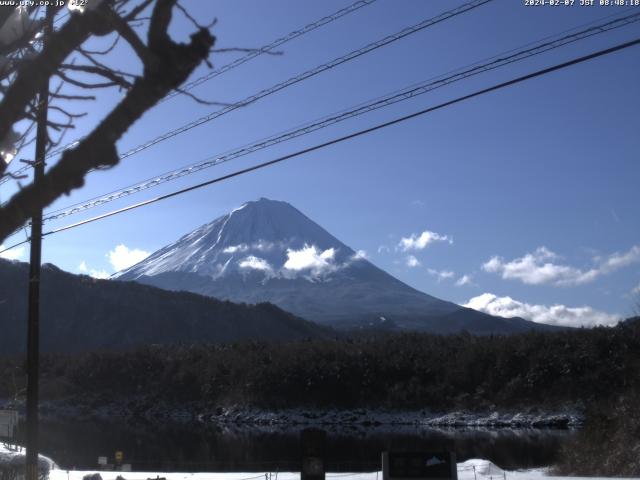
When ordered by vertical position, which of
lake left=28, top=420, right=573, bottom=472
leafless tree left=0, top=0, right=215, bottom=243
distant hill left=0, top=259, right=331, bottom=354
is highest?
distant hill left=0, top=259, right=331, bottom=354

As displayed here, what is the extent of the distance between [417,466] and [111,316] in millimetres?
115218

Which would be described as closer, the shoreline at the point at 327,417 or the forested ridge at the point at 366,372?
the shoreline at the point at 327,417

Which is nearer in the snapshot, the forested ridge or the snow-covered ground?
the snow-covered ground

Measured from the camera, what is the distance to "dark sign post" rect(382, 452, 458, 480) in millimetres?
13695

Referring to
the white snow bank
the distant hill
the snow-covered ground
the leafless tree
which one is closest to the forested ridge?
the distant hill

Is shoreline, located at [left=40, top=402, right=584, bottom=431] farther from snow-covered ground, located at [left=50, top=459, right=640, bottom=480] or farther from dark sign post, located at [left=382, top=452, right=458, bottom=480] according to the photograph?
dark sign post, located at [left=382, top=452, right=458, bottom=480]

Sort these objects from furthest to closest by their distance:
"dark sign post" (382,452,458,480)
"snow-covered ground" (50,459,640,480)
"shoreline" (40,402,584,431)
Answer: "shoreline" (40,402,584,431)
"snow-covered ground" (50,459,640,480)
"dark sign post" (382,452,458,480)

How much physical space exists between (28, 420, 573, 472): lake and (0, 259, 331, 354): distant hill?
178 feet

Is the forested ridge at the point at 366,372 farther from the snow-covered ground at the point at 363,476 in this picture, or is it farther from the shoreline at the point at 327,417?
the snow-covered ground at the point at 363,476

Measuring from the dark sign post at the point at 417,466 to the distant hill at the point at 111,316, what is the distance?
3928 inches

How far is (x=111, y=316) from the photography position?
124 m

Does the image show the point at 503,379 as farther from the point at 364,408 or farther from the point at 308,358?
the point at 308,358

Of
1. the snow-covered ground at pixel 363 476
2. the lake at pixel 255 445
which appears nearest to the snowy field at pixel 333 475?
the snow-covered ground at pixel 363 476

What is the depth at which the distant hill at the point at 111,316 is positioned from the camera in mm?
115562
